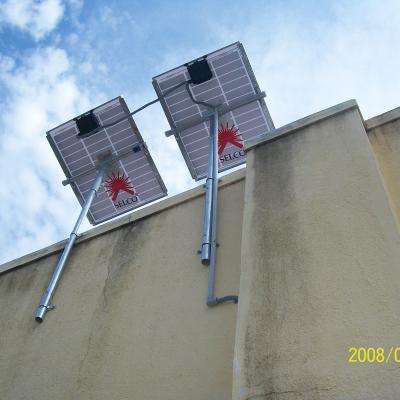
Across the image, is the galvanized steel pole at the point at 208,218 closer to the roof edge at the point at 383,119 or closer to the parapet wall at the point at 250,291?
A: the parapet wall at the point at 250,291

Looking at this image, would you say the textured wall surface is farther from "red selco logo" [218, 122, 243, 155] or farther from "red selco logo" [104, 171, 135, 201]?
"red selco logo" [104, 171, 135, 201]

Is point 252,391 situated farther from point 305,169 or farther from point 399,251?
point 305,169

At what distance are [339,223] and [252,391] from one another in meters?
1.26

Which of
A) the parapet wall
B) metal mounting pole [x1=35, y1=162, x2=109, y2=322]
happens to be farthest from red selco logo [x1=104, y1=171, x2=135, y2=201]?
the parapet wall

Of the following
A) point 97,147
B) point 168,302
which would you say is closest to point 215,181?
point 168,302

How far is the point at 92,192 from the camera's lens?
21.1 feet

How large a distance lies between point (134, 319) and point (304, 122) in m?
2.33

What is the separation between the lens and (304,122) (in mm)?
4285

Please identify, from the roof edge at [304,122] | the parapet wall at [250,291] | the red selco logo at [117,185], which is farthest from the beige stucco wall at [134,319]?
the red selco logo at [117,185]

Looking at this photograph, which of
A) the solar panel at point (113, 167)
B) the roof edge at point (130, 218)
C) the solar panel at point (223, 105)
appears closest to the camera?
the roof edge at point (130, 218)

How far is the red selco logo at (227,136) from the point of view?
265 inches

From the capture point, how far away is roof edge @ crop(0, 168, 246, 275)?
484 cm

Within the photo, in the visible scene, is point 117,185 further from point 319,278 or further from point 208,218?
point 319,278

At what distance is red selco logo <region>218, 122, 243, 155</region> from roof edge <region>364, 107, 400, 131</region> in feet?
8.67
